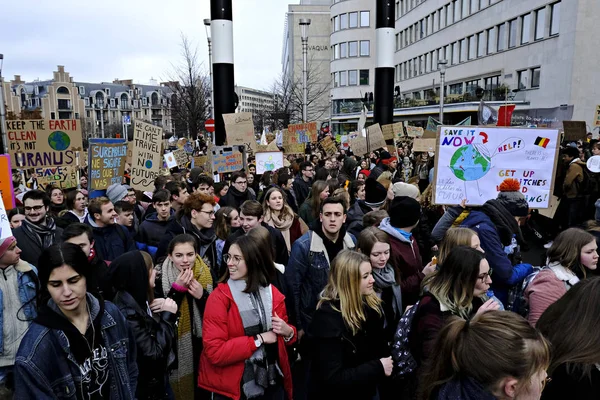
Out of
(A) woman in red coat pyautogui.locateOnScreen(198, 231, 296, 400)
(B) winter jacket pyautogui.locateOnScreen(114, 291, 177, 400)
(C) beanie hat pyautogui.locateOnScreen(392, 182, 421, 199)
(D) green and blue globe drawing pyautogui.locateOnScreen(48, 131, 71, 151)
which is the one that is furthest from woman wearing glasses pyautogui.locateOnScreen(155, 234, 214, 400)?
(D) green and blue globe drawing pyautogui.locateOnScreen(48, 131, 71, 151)

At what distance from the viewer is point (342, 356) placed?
9.20 feet

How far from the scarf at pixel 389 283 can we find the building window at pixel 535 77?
3246 cm

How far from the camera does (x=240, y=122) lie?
10148 millimetres

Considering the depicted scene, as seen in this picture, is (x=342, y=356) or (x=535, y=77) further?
(x=535, y=77)

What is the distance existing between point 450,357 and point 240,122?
28.6 ft

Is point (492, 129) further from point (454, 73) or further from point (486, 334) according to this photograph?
point (454, 73)

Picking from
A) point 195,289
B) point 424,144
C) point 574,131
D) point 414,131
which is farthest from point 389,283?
point 414,131

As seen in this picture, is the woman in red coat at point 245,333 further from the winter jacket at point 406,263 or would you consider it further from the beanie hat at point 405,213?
the beanie hat at point 405,213

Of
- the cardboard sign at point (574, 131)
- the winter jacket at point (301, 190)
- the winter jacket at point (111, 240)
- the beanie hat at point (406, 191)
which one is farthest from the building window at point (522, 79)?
the winter jacket at point (111, 240)

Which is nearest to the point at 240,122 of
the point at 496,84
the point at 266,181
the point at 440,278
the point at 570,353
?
the point at 266,181

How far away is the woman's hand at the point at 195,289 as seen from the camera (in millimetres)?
3642

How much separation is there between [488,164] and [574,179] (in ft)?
16.2

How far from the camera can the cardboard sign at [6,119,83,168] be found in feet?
24.8

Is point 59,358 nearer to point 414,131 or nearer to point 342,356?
point 342,356
